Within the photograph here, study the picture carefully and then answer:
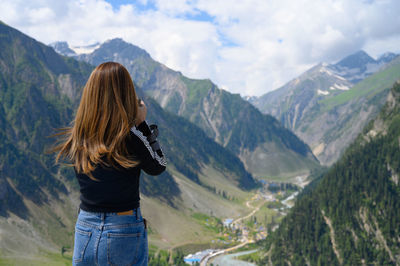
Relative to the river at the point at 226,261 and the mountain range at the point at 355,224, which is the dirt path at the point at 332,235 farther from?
the river at the point at 226,261

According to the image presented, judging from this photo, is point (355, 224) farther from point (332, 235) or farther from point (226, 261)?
point (226, 261)

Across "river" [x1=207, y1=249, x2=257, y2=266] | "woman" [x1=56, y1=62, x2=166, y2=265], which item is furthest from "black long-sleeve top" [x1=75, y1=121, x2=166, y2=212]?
"river" [x1=207, y1=249, x2=257, y2=266]

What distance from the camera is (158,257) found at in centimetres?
16862

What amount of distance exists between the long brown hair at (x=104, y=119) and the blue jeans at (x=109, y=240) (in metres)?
0.96

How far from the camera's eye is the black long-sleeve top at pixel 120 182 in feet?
Result: 24.2

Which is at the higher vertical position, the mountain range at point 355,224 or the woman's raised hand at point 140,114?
the woman's raised hand at point 140,114

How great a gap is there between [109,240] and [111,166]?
4.56ft


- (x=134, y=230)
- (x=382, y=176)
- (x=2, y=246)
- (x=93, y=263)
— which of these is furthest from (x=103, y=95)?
(x=382, y=176)

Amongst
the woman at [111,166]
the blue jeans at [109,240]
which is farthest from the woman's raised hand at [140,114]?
the blue jeans at [109,240]

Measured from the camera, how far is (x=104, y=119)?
7.59m

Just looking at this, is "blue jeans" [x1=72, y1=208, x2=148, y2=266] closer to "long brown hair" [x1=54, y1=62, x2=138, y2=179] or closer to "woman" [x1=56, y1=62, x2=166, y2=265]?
"woman" [x1=56, y1=62, x2=166, y2=265]

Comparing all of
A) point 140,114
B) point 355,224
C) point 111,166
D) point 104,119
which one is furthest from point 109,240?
point 355,224

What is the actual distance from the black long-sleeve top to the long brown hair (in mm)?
158

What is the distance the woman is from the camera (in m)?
7.26
